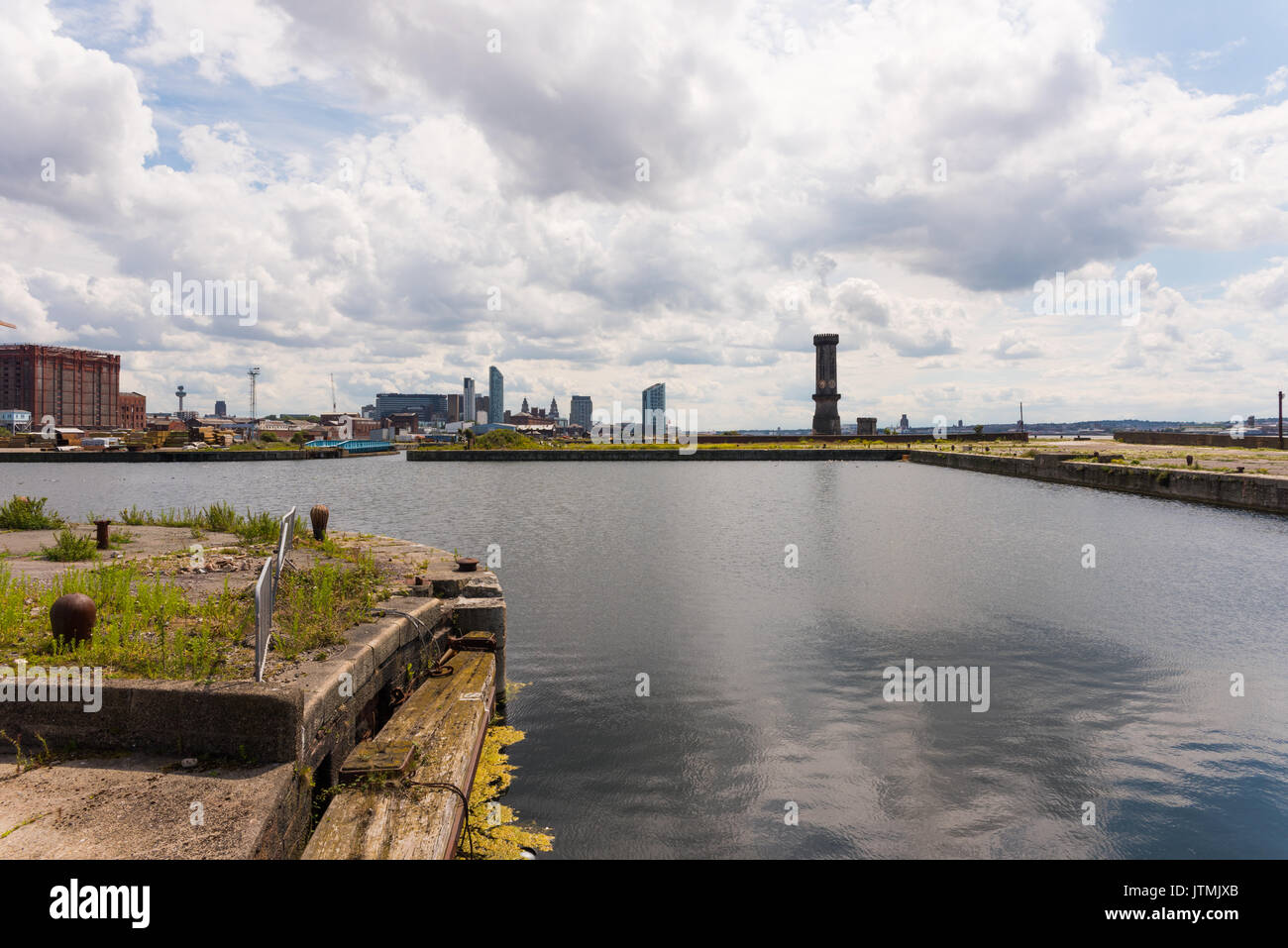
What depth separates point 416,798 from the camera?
641 cm

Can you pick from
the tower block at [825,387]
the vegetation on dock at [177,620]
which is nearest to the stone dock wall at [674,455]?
the tower block at [825,387]

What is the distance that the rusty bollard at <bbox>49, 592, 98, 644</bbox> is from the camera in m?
7.55

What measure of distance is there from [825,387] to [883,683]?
9169 centimetres

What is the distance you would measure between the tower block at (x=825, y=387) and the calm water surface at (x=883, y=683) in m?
67.5

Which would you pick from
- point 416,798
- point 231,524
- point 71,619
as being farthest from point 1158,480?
point 71,619

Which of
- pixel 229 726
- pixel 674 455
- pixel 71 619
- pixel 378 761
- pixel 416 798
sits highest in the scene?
pixel 674 455

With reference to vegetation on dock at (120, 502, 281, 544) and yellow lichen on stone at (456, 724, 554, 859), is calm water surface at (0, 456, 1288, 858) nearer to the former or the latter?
yellow lichen on stone at (456, 724, 554, 859)

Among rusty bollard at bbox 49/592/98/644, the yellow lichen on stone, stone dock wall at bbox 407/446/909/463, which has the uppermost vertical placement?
stone dock wall at bbox 407/446/909/463

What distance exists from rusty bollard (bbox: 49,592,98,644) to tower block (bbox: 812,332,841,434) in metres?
95.5

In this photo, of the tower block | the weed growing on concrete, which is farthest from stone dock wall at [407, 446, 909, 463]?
the weed growing on concrete

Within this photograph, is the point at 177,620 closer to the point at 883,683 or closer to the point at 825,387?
the point at 883,683

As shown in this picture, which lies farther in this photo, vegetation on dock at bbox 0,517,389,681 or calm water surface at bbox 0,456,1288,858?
calm water surface at bbox 0,456,1288,858

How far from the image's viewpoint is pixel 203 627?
8.41 meters
